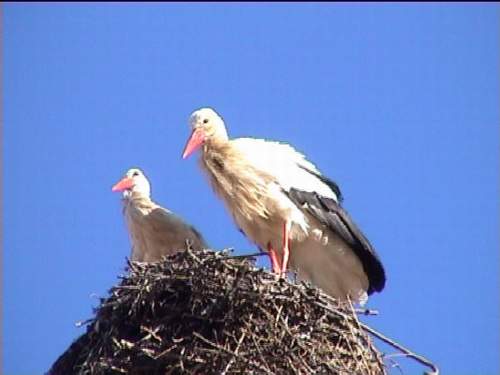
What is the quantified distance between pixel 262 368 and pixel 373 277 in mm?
1724

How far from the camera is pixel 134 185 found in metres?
7.86

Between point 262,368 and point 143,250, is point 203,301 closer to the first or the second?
point 262,368

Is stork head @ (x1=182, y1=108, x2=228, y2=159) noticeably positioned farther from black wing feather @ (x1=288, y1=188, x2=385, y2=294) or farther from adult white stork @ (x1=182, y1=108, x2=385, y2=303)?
black wing feather @ (x1=288, y1=188, x2=385, y2=294)

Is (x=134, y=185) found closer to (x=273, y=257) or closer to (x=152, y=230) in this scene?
(x=152, y=230)

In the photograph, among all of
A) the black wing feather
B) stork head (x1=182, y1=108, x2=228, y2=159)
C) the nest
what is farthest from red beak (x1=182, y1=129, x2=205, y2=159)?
the nest

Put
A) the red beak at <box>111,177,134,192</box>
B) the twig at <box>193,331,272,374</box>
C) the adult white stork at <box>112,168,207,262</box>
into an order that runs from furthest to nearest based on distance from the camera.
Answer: the red beak at <box>111,177,134,192</box>, the adult white stork at <box>112,168,207,262</box>, the twig at <box>193,331,272,374</box>

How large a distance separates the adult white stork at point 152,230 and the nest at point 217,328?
1458 mm

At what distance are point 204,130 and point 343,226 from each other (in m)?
0.79

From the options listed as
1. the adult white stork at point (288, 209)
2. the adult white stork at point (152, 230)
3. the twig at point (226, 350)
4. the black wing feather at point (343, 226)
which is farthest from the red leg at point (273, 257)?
the twig at point (226, 350)

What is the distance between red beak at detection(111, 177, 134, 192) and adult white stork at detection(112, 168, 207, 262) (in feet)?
0.29

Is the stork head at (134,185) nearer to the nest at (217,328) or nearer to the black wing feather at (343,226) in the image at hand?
the black wing feather at (343,226)

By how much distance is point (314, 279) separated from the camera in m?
7.07

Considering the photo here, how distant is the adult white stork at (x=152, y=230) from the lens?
7344 millimetres

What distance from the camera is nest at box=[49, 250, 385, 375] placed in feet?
17.8
